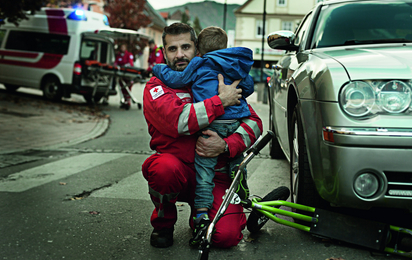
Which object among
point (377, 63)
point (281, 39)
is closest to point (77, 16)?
point (281, 39)

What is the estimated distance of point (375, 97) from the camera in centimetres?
248

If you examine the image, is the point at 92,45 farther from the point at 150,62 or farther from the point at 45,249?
the point at 45,249

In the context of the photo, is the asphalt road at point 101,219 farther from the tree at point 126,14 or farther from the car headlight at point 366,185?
the tree at point 126,14

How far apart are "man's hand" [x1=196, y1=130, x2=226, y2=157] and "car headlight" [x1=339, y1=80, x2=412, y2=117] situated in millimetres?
798

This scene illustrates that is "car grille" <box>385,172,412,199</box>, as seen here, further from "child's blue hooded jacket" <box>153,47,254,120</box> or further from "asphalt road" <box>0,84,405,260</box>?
"child's blue hooded jacket" <box>153,47,254,120</box>

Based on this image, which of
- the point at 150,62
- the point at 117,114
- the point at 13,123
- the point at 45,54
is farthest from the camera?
the point at 150,62

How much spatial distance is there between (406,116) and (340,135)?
36 centimetres

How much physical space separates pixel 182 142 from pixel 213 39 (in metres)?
0.72

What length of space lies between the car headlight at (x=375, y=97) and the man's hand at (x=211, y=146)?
798 millimetres

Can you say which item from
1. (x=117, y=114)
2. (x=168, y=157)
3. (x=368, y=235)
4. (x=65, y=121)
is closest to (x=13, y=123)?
(x=65, y=121)

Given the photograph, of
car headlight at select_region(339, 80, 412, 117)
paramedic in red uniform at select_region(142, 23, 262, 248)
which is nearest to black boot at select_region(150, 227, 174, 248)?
paramedic in red uniform at select_region(142, 23, 262, 248)

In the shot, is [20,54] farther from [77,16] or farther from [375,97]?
[375,97]

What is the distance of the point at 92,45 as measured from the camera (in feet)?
49.6

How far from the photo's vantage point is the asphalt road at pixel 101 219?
2.85 m
